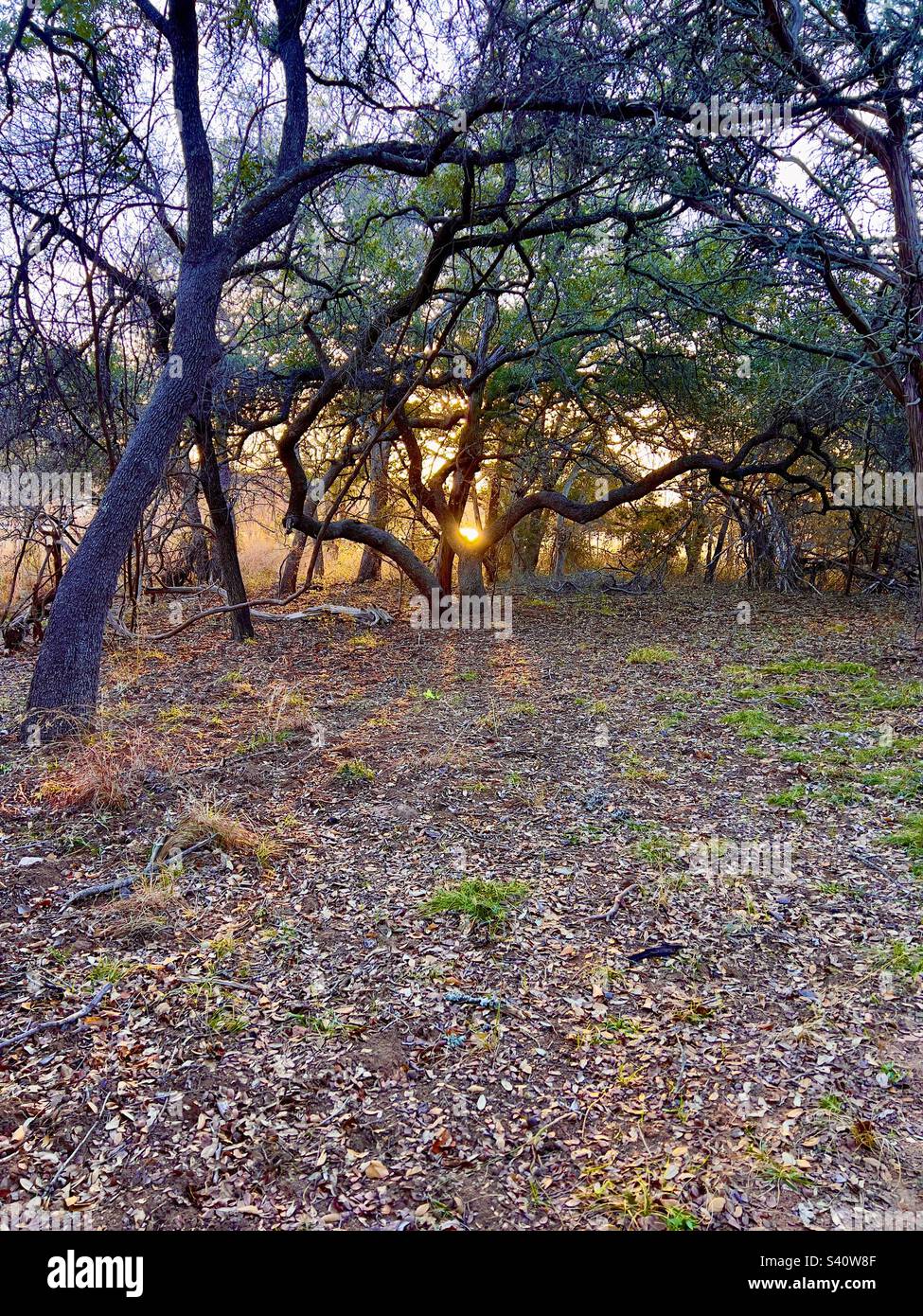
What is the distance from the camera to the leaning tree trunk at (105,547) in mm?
5020

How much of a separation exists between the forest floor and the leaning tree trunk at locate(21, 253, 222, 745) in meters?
0.42

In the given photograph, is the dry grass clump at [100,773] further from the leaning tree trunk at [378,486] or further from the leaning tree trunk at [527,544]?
the leaning tree trunk at [527,544]

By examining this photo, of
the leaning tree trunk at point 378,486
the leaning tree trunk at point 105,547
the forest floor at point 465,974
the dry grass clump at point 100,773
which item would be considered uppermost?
the leaning tree trunk at point 378,486

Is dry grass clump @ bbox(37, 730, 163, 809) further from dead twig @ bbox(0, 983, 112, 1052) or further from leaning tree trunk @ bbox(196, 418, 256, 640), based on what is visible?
leaning tree trunk @ bbox(196, 418, 256, 640)

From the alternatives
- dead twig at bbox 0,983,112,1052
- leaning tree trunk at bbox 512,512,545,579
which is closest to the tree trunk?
leaning tree trunk at bbox 512,512,545,579

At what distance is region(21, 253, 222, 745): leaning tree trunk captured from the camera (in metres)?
5.02

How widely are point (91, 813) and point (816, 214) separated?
→ 24.7 ft

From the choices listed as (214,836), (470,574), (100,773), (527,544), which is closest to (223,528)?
(470,574)

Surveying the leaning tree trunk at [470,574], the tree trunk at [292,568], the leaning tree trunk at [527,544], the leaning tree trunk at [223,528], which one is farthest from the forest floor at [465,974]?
the leaning tree trunk at [527,544]

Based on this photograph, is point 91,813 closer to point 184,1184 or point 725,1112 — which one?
point 184,1184

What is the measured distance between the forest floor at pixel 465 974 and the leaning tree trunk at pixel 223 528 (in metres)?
3.31

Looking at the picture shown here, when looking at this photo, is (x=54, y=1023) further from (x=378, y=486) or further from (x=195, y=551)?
Answer: (x=195, y=551)

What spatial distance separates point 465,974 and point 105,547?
3.85m

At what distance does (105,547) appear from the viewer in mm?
5102
